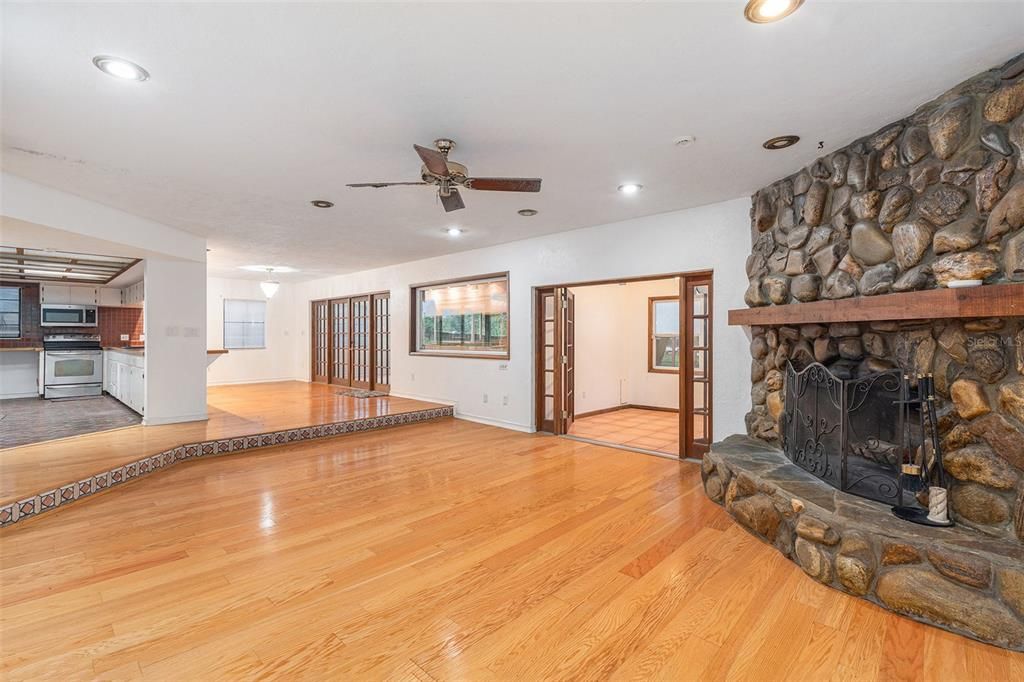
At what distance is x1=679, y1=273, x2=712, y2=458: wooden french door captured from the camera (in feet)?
15.5

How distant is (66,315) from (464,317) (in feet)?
22.7

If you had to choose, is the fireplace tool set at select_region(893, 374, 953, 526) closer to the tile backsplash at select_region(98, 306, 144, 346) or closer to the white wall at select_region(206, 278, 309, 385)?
the white wall at select_region(206, 278, 309, 385)

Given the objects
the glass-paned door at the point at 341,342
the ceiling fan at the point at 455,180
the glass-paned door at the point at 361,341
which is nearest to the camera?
the ceiling fan at the point at 455,180

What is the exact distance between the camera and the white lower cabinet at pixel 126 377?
19.6 ft

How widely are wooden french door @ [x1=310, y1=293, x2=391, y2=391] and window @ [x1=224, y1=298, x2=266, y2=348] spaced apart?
4.10 ft

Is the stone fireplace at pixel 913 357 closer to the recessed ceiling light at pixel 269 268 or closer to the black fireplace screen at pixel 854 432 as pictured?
the black fireplace screen at pixel 854 432

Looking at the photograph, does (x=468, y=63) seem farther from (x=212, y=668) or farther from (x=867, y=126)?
(x=212, y=668)

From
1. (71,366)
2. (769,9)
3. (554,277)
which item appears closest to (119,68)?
(769,9)

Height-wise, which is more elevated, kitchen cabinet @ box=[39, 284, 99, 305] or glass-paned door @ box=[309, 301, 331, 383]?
kitchen cabinet @ box=[39, 284, 99, 305]

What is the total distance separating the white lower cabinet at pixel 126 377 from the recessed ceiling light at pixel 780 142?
22.7 ft

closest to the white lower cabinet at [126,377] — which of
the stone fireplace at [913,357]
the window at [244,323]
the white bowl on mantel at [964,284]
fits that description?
the window at [244,323]

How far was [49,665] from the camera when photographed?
1.78 meters

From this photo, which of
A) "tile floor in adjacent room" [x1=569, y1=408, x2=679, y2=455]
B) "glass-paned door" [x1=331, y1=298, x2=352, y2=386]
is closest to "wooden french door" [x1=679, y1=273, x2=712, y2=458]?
"tile floor in adjacent room" [x1=569, y1=408, x2=679, y2=455]

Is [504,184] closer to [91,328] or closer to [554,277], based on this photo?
[554,277]
